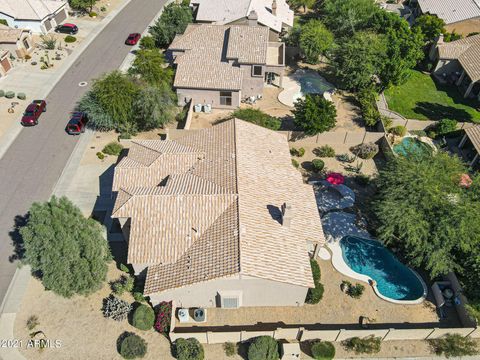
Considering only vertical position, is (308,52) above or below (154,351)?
above

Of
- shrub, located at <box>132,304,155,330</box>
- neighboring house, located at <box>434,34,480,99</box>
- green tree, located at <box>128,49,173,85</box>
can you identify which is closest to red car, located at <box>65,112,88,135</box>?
green tree, located at <box>128,49,173,85</box>

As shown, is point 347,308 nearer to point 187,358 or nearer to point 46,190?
point 187,358

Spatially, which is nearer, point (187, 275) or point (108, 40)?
point (187, 275)

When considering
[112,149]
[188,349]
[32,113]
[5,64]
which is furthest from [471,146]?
[5,64]

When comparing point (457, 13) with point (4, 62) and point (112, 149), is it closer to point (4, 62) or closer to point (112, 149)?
point (112, 149)

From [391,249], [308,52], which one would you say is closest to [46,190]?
[391,249]

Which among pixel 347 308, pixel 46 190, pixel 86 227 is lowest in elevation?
pixel 46 190

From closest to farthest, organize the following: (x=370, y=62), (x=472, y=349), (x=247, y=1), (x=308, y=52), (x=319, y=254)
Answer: (x=472, y=349) → (x=319, y=254) → (x=370, y=62) → (x=308, y=52) → (x=247, y=1)

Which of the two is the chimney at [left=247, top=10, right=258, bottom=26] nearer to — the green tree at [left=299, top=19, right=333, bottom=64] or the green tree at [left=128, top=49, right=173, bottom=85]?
the green tree at [left=299, top=19, right=333, bottom=64]
